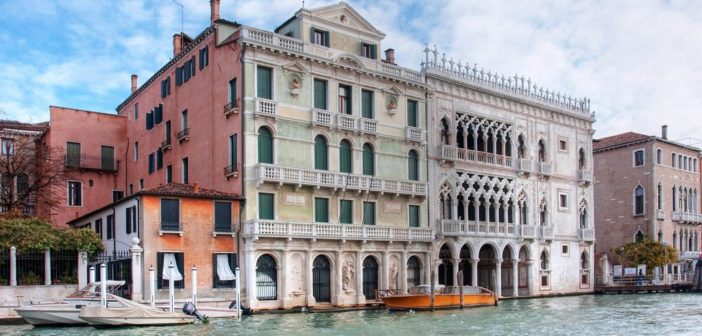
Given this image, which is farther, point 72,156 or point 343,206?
point 72,156

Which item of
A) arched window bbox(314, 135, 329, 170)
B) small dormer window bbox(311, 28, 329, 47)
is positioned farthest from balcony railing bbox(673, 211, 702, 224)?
small dormer window bbox(311, 28, 329, 47)

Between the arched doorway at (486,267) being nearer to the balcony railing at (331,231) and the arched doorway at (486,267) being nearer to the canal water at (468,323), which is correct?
A: the balcony railing at (331,231)

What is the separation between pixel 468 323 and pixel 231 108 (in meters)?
12.8

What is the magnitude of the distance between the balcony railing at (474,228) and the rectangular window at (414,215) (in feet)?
5.31

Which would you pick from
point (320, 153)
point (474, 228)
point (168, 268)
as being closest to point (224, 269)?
point (168, 268)

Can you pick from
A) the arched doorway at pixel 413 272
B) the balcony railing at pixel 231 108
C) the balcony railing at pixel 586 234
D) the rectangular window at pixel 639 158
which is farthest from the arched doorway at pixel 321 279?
the rectangular window at pixel 639 158

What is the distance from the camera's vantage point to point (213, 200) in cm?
3008

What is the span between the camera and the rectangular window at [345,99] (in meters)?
34.5

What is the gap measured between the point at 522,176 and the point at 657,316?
14615mm

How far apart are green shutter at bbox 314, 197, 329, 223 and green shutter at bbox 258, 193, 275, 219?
85.2 inches

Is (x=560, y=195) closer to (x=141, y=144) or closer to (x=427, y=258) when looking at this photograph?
(x=427, y=258)

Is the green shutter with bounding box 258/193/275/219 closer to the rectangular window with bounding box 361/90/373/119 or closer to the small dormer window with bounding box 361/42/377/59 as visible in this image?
the rectangular window with bounding box 361/90/373/119

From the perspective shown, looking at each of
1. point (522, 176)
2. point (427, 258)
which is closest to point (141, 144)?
point (427, 258)

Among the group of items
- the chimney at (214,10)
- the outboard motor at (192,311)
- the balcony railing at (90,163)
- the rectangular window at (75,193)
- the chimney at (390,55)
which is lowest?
the outboard motor at (192,311)
